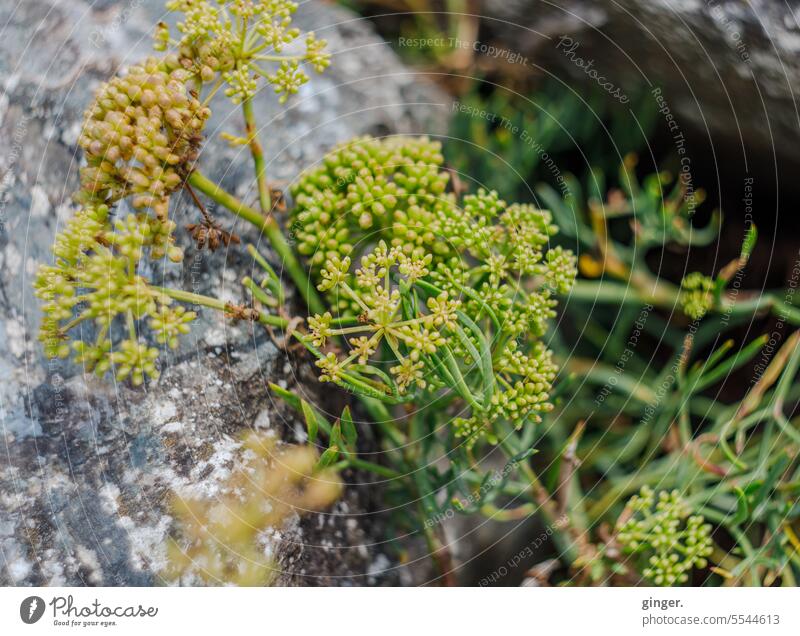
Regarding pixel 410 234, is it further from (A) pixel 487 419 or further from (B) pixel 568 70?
(B) pixel 568 70

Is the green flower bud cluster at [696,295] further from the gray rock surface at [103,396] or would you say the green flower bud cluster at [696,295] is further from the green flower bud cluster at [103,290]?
the green flower bud cluster at [103,290]

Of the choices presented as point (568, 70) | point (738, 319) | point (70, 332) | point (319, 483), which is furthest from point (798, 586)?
point (70, 332)

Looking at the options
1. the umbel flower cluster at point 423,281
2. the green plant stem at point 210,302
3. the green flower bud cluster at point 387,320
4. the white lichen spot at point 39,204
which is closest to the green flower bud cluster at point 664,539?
the umbel flower cluster at point 423,281

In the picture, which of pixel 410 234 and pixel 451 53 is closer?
pixel 410 234

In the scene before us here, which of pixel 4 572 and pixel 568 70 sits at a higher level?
pixel 568 70
